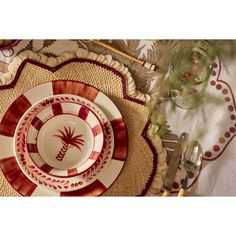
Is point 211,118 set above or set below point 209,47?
below

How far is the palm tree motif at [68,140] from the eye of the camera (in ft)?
4.41

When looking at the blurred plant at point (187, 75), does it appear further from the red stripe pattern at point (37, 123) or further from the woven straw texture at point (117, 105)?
the red stripe pattern at point (37, 123)

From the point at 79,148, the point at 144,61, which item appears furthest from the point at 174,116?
the point at 79,148

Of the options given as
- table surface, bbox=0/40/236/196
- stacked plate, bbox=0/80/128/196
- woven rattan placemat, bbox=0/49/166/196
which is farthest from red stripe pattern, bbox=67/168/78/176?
table surface, bbox=0/40/236/196

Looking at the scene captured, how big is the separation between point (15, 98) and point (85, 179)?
382mm

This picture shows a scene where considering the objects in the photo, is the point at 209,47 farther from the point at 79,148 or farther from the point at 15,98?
the point at 15,98

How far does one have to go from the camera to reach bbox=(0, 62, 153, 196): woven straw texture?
1344mm

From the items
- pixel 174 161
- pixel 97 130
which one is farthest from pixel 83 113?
pixel 174 161

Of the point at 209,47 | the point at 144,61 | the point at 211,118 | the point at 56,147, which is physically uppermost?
the point at 209,47

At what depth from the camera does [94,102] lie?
136 cm

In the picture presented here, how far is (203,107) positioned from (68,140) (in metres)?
0.51

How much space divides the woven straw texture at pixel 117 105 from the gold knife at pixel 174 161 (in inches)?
2.8

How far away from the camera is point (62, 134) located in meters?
1.35

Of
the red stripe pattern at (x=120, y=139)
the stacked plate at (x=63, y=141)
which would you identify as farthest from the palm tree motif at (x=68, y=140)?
the red stripe pattern at (x=120, y=139)
